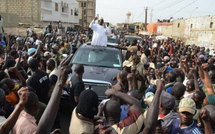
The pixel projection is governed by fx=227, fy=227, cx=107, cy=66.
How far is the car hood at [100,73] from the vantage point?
513 cm

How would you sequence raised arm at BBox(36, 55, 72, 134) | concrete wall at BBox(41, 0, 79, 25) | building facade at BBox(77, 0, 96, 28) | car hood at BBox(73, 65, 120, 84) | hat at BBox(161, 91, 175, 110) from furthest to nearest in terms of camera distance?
building facade at BBox(77, 0, 96, 28)
concrete wall at BBox(41, 0, 79, 25)
car hood at BBox(73, 65, 120, 84)
hat at BBox(161, 91, 175, 110)
raised arm at BBox(36, 55, 72, 134)

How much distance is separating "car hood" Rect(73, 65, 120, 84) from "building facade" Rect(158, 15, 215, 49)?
1477 cm

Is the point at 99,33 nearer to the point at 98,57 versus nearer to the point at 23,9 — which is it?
the point at 98,57

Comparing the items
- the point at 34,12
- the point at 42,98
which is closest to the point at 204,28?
the point at 42,98

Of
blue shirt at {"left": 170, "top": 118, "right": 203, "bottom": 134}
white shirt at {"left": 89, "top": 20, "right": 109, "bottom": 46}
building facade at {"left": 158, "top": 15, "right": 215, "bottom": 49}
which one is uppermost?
building facade at {"left": 158, "top": 15, "right": 215, "bottom": 49}

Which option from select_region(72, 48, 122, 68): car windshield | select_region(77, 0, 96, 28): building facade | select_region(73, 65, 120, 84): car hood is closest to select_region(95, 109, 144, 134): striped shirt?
select_region(73, 65, 120, 84): car hood

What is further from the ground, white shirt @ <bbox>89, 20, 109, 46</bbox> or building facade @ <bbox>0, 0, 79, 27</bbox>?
building facade @ <bbox>0, 0, 79, 27</bbox>

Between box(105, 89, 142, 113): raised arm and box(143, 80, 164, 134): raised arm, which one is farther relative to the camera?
box(105, 89, 142, 113): raised arm

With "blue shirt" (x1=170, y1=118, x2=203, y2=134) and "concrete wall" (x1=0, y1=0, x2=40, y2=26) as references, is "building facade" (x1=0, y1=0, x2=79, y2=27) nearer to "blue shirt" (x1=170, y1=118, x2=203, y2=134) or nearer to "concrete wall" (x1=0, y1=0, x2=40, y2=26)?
"concrete wall" (x1=0, y1=0, x2=40, y2=26)

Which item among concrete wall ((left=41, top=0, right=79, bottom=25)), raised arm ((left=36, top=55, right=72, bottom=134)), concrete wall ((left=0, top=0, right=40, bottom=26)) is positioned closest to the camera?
raised arm ((left=36, top=55, right=72, bottom=134))

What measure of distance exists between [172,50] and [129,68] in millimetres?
9914

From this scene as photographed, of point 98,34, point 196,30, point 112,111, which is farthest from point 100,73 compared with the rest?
point 196,30

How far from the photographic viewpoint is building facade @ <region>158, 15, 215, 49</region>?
19020 mm

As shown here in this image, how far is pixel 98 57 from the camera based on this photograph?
20.7ft
